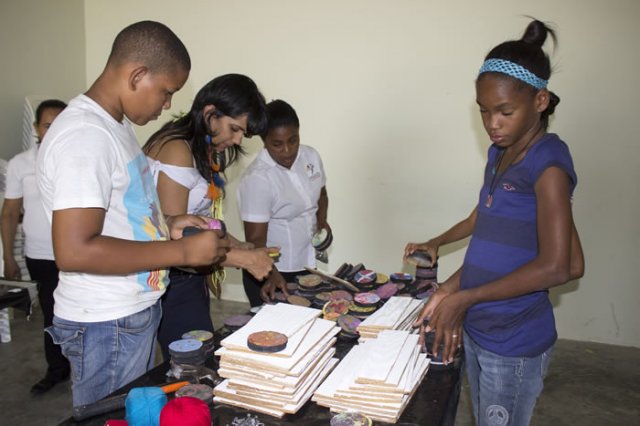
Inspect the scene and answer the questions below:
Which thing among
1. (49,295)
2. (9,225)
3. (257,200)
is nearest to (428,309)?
(257,200)

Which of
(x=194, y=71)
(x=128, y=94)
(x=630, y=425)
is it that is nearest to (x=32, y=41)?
(x=194, y=71)

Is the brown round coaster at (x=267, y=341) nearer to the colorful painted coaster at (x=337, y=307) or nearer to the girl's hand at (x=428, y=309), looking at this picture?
the girl's hand at (x=428, y=309)

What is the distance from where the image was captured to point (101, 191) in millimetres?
1325

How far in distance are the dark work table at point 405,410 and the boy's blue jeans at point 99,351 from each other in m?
0.09

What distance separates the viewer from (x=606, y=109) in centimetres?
385

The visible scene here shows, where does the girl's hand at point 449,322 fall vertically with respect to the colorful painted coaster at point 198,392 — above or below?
above

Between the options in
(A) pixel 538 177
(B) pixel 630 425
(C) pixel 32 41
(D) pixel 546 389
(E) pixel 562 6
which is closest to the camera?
(A) pixel 538 177

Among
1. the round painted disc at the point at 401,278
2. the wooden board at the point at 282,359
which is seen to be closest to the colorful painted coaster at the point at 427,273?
the round painted disc at the point at 401,278

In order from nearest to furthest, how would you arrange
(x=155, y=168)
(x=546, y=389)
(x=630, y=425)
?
1. (x=155, y=168)
2. (x=630, y=425)
3. (x=546, y=389)

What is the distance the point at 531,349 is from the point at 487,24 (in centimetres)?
303

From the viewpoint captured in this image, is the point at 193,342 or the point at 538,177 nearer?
the point at 538,177

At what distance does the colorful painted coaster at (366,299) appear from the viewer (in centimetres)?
213

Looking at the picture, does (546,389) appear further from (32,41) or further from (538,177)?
(32,41)

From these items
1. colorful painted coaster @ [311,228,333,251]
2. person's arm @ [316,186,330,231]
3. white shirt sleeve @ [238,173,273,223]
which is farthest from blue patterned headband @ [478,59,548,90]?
person's arm @ [316,186,330,231]
